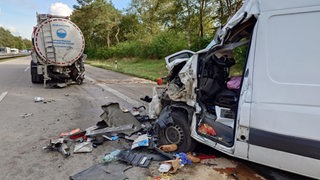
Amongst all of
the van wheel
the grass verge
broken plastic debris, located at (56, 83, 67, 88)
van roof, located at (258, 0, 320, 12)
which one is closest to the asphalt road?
the van wheel

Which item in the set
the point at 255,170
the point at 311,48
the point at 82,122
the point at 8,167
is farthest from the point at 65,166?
the point at 311,48

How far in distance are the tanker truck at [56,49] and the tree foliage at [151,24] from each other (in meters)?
8.41

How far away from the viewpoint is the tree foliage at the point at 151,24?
1703cm

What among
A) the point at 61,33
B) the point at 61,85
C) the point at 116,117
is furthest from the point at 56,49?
the point at 116,117

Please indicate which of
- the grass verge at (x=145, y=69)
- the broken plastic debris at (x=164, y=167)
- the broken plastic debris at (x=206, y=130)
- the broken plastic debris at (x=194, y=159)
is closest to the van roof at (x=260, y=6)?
the broken plastic debris at (x=206, y=130)

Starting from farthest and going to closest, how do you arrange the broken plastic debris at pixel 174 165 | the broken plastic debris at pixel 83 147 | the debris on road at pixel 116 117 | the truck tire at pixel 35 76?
1. the truck tire at pixel 35 76
2. the debris on road at pixel 116 117
3. the broken plastic debris at pixel 83 147
4. the broken plastic debris at pixel 174 165

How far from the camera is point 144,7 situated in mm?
35188

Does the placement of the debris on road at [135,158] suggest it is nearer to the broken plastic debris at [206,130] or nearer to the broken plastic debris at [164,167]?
the broken plastic debris at [164,167]

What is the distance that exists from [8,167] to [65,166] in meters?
0.79

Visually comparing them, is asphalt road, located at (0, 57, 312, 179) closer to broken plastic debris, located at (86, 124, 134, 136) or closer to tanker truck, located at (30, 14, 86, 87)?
broken plastic debris, located at (86, 124, 134, 136)

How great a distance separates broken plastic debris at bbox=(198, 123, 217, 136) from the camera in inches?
132

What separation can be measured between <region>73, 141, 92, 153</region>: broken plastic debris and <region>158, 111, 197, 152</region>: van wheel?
1.18 metres

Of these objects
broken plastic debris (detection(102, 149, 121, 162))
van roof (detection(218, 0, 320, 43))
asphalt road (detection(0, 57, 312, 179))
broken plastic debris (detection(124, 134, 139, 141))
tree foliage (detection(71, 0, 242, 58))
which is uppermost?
tree foliage (detection(71, 0, 242, 58))

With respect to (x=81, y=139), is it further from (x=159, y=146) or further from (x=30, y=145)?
(x=159, y=146)
